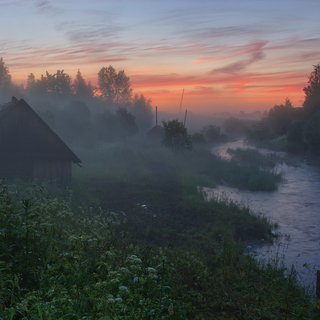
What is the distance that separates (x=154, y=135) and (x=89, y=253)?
46.3 meters

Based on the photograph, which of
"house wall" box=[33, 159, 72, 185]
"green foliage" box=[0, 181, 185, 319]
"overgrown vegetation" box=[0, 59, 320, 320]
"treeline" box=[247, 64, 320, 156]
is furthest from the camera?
"treeline" box=[247, 64, 320, 156]

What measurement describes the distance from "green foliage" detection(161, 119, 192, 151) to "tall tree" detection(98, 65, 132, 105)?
50.8 metres

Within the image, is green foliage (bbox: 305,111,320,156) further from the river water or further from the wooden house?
the wooden house

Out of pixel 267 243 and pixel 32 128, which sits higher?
pixel 32 128

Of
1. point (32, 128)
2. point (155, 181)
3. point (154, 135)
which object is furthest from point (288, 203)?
point (154, 135)

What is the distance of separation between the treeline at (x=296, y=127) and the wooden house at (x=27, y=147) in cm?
3274

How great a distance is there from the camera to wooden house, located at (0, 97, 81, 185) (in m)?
14.7

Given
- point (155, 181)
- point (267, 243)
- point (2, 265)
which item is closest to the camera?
point (2, 265)

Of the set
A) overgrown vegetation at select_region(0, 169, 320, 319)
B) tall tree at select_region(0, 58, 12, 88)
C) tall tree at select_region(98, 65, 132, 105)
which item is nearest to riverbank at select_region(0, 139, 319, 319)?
overgrown vegetation at select_region(0, 169, 320, 319)

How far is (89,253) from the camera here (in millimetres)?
4016

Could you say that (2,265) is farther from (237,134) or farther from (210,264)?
(237,134)

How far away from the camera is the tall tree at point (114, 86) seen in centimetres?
7650

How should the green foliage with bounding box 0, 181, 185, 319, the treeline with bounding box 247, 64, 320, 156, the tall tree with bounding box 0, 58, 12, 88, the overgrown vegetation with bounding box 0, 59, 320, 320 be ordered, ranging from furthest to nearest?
the tall tree with bounding box 0, 58, 12, 88 → the treeline with bounding box 247, 64, 320, 156 → the overgrown vegetation with bounding box 0, 59, 320, 320 → the green foliage with bounding box 0, 181, 185, 319

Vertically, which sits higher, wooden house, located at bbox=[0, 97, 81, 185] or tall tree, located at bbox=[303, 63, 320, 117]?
tall tree, located at bbox=[303, 63, 320, 117]
